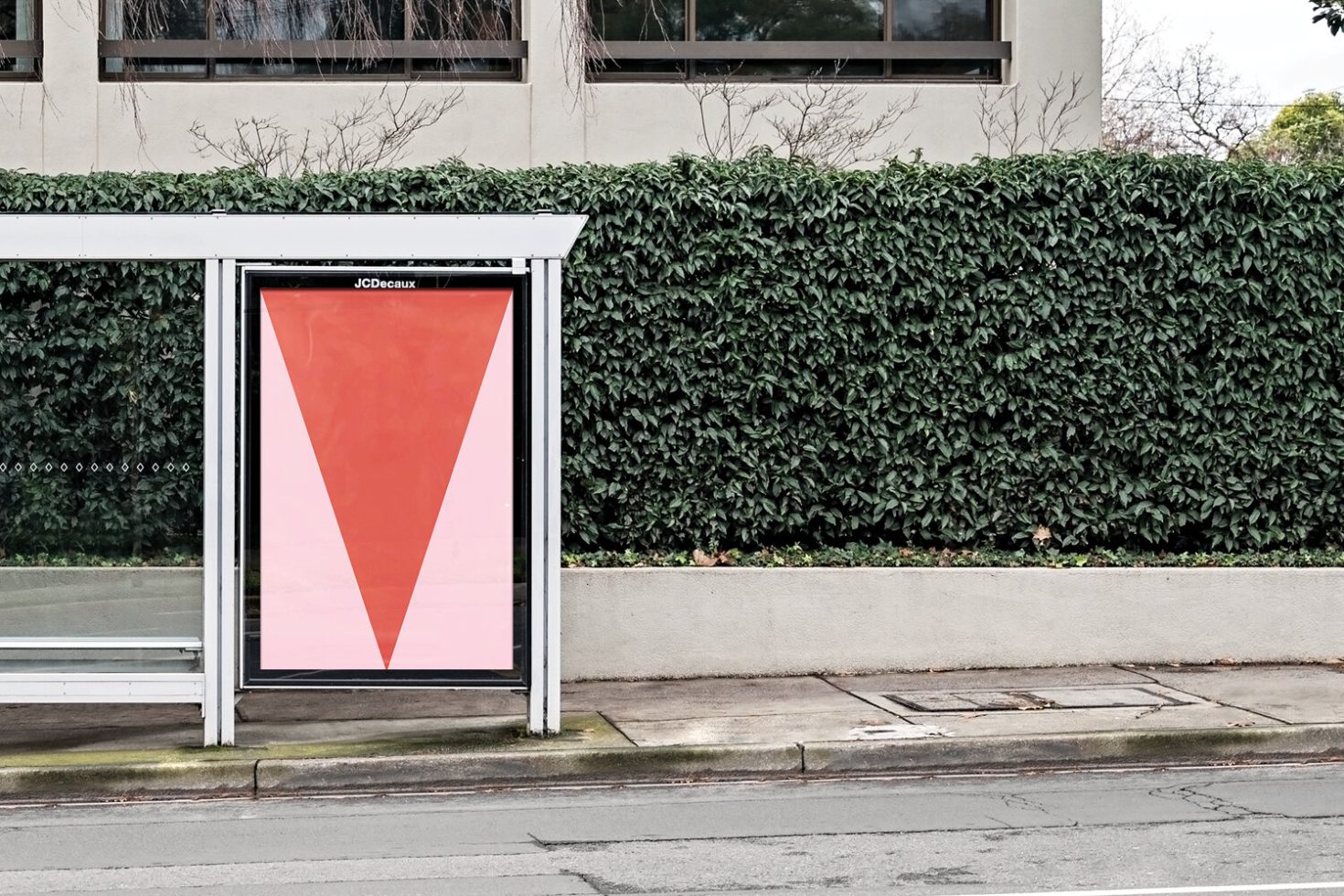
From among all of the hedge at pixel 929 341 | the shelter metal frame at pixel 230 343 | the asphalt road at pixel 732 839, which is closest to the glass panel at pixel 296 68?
the hedge at pixel 929 341

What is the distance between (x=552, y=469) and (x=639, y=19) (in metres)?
6.84

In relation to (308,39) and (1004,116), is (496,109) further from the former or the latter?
(1004,116)

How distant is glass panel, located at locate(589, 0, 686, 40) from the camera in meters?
13.9

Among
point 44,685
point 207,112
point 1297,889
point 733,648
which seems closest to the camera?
point 1297,889

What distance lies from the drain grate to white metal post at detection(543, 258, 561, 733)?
2487 millimetres

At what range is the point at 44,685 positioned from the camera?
8.30m

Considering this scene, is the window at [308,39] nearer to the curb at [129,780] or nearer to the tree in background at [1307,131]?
the curb at [129,780]

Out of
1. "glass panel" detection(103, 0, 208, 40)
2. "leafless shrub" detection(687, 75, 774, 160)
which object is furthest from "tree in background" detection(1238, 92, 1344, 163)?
"glass panel" detection(103, 0, 208, 40)

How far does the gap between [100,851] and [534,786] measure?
2280mm

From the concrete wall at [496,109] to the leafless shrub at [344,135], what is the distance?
98 millimetres

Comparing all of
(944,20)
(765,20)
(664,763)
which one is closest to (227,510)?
(664,763)

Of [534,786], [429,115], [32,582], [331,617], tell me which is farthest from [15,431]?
[429,115]

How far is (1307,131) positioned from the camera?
4241 cm

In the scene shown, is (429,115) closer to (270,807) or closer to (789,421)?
(789,421)
